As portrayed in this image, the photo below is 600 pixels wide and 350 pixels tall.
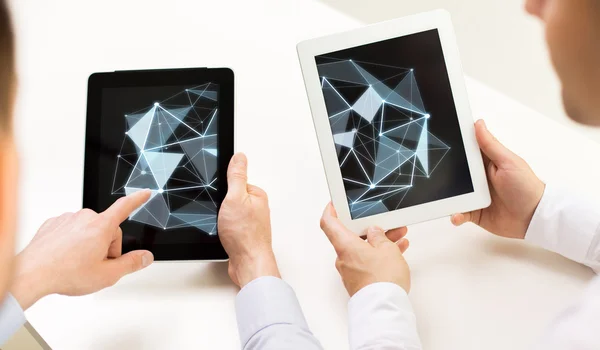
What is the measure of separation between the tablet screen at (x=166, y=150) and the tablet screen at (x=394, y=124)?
0.20m

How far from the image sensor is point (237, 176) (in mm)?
813

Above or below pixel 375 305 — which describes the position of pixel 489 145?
above

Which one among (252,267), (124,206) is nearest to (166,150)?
(124,206)

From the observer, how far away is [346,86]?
0.81 meters

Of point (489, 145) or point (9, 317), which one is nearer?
point (9, 317)

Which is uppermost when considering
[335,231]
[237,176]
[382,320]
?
[237,176]

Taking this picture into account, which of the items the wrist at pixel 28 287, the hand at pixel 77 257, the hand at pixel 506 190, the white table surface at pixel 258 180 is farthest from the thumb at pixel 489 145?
the wrist at pixel 28 287

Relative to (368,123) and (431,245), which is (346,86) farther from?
(431,245)

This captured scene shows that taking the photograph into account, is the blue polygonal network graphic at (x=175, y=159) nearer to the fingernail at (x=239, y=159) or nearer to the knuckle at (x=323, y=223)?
the fingernail at (x=239, y=159)

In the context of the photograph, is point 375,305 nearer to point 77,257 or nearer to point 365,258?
point 365,258

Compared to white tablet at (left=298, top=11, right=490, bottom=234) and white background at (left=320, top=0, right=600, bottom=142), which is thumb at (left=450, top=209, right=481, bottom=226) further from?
white background at (left=320, top=0, right=600, bottom=142)

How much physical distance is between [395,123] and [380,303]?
0.28 metres

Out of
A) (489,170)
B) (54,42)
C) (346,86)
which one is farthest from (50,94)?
(489,170)

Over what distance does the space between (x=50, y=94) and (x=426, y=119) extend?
0.69m
